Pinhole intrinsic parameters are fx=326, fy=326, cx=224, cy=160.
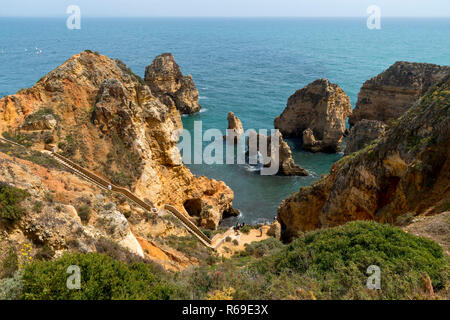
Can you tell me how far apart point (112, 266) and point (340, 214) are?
16270 millimetres

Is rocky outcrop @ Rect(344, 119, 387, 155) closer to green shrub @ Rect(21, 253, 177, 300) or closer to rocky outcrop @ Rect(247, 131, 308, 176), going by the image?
rocky outcrop @ Rect(247, 131, 308, 176)

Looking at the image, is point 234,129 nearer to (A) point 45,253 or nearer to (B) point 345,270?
(A) point 45,253

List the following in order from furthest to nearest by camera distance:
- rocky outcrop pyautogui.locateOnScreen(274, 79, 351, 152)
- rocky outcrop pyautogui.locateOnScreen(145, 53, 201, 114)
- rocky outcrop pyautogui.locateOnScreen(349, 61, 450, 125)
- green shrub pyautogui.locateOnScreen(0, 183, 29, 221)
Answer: rocky outcrop pyautogui.locateOnScreen(145, 53, 201, 114) < rocky outcrop pyautogui.locateOnScreen(349, 61, 450, 125) < rocky outcrop pyautogui.locateOnScreen(274, 79, 351, 152) < green shrub pyautogui.locateOnScreen(0, 183, 29, 221)

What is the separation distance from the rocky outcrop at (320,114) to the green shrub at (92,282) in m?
49.3

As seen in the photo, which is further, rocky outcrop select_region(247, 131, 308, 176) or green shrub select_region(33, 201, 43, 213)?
rocky outcrop select_region(247, 131, 308, 176)

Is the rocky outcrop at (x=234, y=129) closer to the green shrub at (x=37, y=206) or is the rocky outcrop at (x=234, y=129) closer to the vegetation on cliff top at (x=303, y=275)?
the green shrub at (x=37, y=206)

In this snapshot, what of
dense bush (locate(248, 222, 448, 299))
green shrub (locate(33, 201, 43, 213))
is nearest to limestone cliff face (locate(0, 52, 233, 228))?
green shrub (locate(33, 201, 43, 213))

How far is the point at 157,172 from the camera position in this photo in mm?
29391

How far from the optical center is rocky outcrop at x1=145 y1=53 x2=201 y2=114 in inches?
2800

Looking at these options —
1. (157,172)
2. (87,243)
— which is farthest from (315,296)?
(157,172)

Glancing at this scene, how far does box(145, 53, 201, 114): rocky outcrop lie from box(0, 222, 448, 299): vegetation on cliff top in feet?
206

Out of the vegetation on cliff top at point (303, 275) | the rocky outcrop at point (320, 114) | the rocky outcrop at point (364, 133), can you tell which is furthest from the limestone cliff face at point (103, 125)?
the rocky outcrop at point (320, 114)

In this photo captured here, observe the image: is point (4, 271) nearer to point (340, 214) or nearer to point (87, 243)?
point (87, 243)

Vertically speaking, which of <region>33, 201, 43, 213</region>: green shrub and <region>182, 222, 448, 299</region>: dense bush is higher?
<region>33, 201, 43, 213</region>: green shrub
